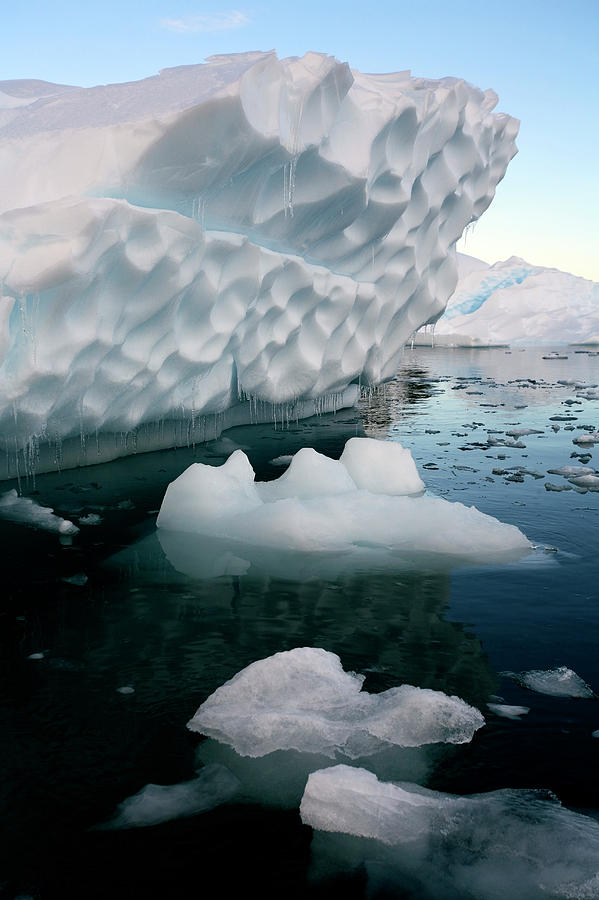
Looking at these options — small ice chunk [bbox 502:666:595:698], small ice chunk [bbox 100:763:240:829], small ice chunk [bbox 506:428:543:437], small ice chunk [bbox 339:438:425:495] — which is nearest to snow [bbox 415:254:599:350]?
small ice chunk [bbox 506:428:543:437]

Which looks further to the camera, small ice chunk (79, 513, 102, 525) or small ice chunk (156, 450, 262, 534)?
small ice chunk (79, 513, 102, 525)

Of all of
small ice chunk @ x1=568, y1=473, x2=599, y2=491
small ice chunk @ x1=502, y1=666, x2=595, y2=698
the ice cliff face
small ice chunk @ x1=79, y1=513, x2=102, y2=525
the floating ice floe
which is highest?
the ice cliff face

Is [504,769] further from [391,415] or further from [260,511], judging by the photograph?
[391,415]

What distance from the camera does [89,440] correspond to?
28.5ft

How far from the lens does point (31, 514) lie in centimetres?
674

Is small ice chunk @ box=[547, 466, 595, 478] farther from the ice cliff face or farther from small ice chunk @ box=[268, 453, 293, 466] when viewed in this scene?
the ice cliff face

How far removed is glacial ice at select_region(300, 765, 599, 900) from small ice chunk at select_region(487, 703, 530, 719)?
626 mm

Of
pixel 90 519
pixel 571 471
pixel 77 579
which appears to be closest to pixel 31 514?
pixel 90 519

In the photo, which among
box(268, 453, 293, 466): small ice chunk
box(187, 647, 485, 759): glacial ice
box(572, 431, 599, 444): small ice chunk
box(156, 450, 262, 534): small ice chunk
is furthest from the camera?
box(572, 431, 599, 444): small ice chunk

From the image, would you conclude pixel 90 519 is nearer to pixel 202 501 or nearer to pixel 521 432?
pixel 202 501

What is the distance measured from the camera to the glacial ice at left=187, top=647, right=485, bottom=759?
3.16 meters

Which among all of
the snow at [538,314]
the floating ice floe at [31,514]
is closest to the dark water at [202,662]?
the floating ice floe at [31,514]

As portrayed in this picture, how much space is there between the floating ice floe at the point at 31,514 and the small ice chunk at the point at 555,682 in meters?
3.74

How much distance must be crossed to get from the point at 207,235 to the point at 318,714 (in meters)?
5.48
